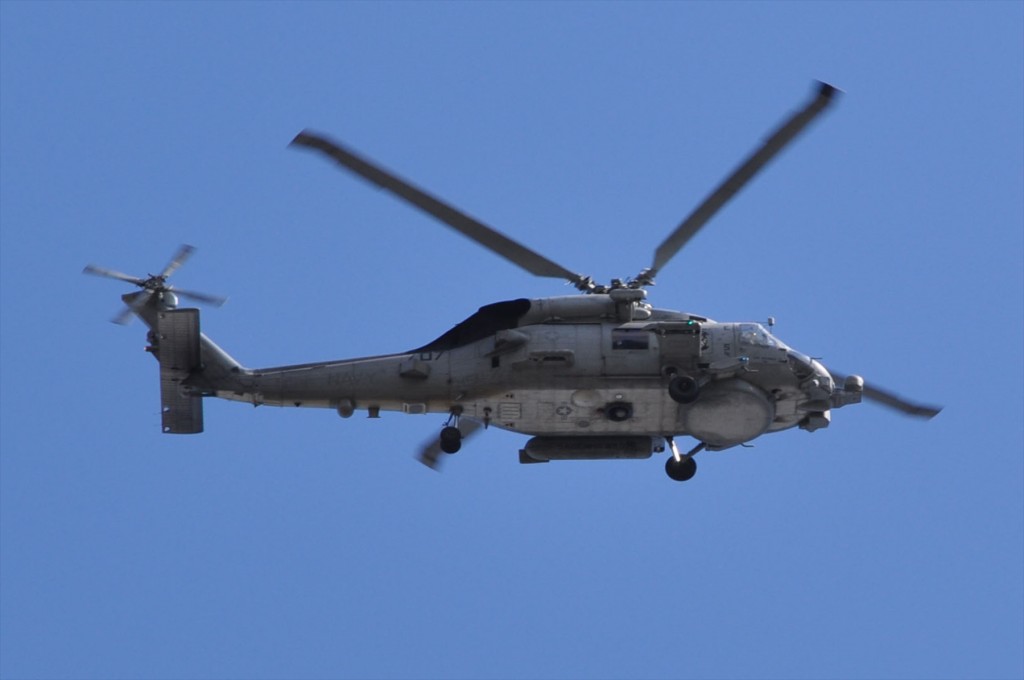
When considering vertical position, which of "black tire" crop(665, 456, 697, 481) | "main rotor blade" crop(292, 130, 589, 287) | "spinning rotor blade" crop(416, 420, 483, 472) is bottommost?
"black tire" crop(665, 456, 697, 481)

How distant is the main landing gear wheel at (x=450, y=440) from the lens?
972 inches

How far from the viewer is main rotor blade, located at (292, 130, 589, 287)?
2397 cm

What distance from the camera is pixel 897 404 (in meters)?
26.8

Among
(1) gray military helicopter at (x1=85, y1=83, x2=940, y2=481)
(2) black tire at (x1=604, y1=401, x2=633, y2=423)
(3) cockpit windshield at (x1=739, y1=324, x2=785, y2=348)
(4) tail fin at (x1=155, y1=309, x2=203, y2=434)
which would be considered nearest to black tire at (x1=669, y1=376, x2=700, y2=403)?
(1) gray military helicopter at (x1=85, y1=83, x2=940, y2=481)

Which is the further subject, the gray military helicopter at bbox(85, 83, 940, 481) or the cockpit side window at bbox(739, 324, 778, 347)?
the cockpit side window at bbox(739, 324, 778, 347)

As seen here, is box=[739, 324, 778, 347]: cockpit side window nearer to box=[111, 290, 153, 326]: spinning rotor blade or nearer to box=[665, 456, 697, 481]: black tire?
box=[665, 456, 697, 481]: black tire

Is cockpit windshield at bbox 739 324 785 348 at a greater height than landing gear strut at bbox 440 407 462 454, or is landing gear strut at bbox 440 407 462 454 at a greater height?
cockpit windshield at bbox 739 324 785 348

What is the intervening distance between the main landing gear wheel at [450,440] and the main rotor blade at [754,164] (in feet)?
14.3

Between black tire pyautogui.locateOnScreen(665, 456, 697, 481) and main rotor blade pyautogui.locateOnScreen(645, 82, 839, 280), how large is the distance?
3430 millimetres

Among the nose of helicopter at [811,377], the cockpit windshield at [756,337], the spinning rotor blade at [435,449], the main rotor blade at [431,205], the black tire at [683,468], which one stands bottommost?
the black tire at [683,468]

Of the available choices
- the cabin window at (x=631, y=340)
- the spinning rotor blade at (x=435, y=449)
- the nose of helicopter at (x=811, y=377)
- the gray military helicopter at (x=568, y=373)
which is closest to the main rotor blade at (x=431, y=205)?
the gray military helicopter at (x=568, y=373)

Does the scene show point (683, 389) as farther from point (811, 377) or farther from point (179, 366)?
point (179, 366)

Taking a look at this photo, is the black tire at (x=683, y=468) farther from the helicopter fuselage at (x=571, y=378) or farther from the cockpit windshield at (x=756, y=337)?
the cockpit windshield at (x=756, y=337)

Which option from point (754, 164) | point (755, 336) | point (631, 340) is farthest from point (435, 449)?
point (754, 164)
